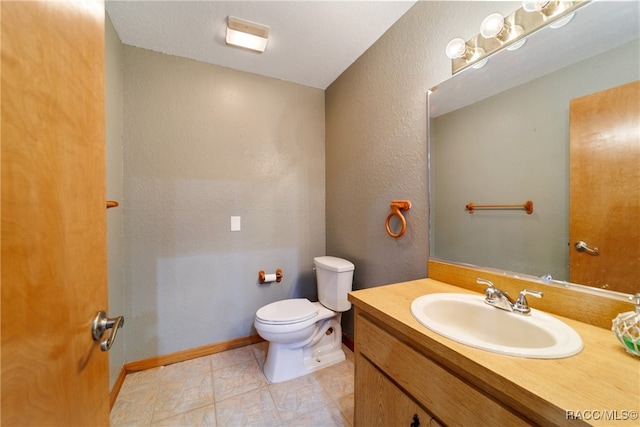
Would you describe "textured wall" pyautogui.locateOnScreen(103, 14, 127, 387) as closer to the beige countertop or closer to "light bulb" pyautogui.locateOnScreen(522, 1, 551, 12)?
the beige countertop

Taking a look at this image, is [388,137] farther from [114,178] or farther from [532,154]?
[114,178]

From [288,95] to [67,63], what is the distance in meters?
1.87

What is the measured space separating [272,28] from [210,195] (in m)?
1.28

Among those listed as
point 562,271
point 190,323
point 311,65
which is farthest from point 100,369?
point 311,65

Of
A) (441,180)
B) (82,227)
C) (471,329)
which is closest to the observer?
(82,227)

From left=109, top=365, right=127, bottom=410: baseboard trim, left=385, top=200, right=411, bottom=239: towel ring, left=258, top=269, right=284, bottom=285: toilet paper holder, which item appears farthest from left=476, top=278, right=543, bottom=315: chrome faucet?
left=109, top=365, right=127, bottom=410: baseboard trim

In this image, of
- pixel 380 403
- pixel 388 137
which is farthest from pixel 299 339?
pixel 388 137

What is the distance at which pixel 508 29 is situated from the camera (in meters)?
0.99

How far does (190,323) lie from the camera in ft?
6.15

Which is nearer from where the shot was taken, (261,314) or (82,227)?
(82,227)

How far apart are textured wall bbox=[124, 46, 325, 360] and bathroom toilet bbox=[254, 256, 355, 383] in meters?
0.44

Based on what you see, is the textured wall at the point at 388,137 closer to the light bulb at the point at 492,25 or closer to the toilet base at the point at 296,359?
the light bulb at the point at 492,25

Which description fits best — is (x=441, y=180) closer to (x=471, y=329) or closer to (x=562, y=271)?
(x=562, y=271)

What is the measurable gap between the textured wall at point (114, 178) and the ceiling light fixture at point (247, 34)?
697mm
